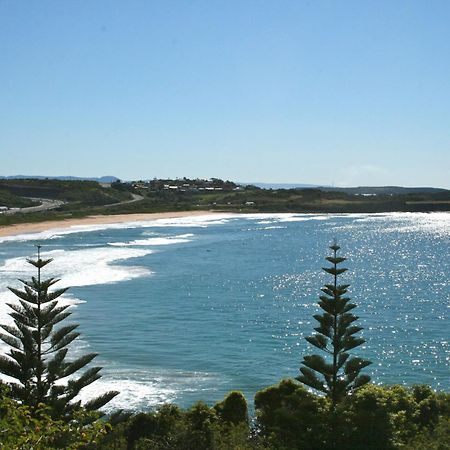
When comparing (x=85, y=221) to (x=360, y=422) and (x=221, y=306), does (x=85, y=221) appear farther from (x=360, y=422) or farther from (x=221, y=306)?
(x=360, y=422)

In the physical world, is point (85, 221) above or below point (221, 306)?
above

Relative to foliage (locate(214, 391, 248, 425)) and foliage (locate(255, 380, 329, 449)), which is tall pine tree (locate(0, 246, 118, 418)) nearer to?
foliage (locate(214, 391, 248, 425))

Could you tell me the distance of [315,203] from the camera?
165750 millimetres

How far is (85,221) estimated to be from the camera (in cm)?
10556

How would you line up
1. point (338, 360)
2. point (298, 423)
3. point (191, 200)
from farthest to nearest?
point (191, 200) < point (338, 360) < point (298, 423)

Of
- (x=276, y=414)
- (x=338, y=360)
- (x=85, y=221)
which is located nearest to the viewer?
(x=276, y=414)

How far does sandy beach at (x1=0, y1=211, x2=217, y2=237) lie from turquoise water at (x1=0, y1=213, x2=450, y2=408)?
14.8 feet

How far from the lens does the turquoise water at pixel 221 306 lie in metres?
26.1

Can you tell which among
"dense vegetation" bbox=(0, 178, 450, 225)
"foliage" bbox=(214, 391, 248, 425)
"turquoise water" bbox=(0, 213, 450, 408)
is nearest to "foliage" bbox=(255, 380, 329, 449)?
"foliage" bbox=(214, 391, 248, 425)

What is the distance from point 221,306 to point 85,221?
6905 centimetres

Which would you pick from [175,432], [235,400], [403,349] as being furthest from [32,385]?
[403,349]

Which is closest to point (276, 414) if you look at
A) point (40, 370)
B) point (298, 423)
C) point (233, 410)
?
point (298, 423)


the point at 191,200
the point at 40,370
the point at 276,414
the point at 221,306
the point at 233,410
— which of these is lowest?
the point at 221,306

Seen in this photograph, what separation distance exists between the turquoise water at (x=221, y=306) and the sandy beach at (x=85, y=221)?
177 inches
